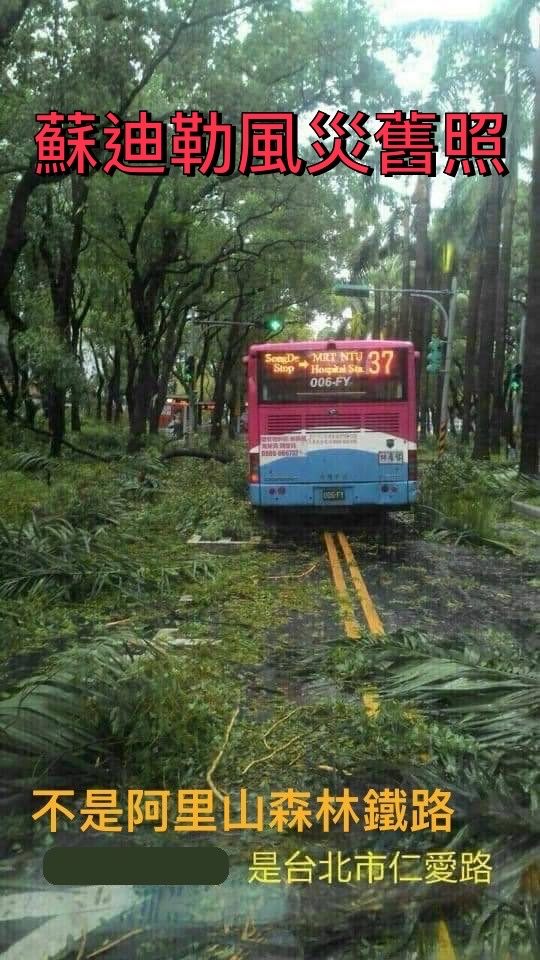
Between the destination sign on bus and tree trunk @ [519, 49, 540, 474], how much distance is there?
6200 millimetres

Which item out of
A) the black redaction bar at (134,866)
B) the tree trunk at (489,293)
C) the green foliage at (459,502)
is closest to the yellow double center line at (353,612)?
the black redaction bar at (134,866)

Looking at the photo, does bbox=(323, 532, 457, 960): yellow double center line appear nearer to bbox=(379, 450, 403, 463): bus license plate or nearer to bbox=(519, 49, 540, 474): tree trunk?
bbox=(379, 450, 403, 463): bus license plate

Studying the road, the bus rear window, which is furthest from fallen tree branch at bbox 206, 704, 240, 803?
the bus rear window

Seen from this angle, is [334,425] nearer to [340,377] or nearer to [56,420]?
[340,377]

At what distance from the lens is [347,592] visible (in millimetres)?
10133

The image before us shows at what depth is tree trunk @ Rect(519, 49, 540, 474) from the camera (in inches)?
789

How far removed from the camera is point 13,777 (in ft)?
13.9

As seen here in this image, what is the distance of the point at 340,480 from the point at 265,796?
35.5ft

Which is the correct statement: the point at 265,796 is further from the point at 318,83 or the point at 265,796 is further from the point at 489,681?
the point at 318,83

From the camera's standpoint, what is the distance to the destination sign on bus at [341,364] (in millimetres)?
14914

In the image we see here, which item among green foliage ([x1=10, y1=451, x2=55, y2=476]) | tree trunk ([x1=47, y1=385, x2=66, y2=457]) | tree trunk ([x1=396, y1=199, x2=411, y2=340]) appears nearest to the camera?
green foliage ([x1=10, y1=451, x2=55, y2=476])

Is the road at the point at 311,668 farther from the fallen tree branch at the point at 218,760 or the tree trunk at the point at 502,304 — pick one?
the tree trunk at the point at 502,304

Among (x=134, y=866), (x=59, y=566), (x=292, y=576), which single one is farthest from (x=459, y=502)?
(x=134, y=866)

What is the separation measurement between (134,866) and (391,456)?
40.2 feet
